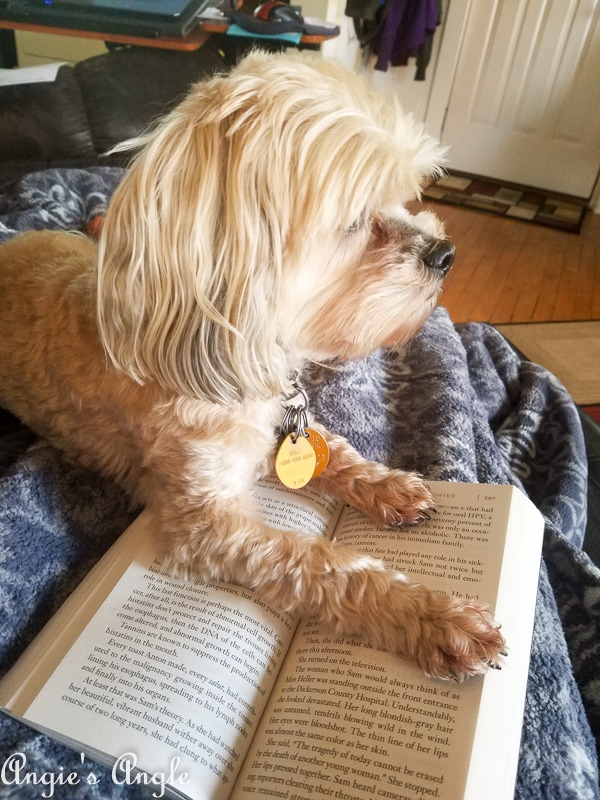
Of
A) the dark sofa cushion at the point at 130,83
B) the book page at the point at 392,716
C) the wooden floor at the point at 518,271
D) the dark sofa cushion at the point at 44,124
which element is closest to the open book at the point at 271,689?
the book page at the point at 392,716

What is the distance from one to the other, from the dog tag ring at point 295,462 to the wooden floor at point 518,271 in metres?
1.91

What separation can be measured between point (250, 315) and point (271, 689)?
1.71 ft

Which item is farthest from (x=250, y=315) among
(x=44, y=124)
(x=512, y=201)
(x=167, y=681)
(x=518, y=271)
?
(x=512, y=201)

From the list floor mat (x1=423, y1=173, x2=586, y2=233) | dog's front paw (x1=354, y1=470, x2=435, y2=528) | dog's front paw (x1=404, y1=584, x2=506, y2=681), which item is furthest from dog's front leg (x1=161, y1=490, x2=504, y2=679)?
floor mat (x1=423, y1=173, x2=586, y2=233)

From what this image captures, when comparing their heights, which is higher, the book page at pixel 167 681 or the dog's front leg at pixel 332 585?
the dog's front leg at pixel 332 585

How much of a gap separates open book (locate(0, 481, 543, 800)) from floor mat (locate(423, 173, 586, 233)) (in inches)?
135

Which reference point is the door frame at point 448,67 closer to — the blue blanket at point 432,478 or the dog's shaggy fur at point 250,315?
the blue blanket at point 432,478

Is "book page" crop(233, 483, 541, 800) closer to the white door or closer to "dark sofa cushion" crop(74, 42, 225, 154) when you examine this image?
"dark sofa cushion" crop(74, 42, 225, 154)

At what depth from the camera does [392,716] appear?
2.42 feet

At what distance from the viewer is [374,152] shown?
0.85 meters

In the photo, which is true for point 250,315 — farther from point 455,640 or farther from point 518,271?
point 518,271

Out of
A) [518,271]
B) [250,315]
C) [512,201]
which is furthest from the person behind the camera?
[512,201]

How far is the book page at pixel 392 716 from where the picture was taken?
0.68 metres

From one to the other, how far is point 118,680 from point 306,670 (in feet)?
0.82
